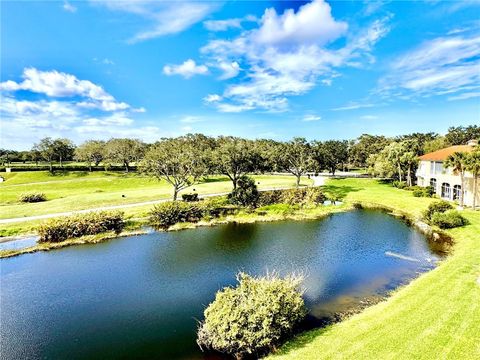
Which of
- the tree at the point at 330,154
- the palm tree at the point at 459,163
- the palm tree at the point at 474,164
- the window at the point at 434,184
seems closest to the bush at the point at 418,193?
the window at the point at 434,184

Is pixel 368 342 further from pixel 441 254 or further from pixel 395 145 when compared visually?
pixel 395 145

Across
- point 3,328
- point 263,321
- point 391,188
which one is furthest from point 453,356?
point 391,188

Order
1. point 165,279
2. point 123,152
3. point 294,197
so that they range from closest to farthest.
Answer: point 165,279 → point 294,197 → point 123,152

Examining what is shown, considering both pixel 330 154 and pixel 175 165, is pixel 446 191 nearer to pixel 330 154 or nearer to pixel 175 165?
pixel 330 154

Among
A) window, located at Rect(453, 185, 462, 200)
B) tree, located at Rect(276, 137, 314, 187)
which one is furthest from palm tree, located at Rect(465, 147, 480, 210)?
tree, located at Rect(276, 137, 314, 187)

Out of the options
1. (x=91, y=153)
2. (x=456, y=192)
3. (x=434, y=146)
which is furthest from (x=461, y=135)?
(x=91, y=153)

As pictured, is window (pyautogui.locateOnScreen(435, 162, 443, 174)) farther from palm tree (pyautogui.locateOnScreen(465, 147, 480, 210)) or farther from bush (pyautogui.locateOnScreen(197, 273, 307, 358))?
bush (pyautogui.locateOnScreen(197, 273, 307, 358))

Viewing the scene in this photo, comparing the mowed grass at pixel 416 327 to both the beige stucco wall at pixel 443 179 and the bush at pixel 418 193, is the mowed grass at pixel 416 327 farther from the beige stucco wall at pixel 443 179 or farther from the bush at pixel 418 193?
the bush at pixel 418 193
